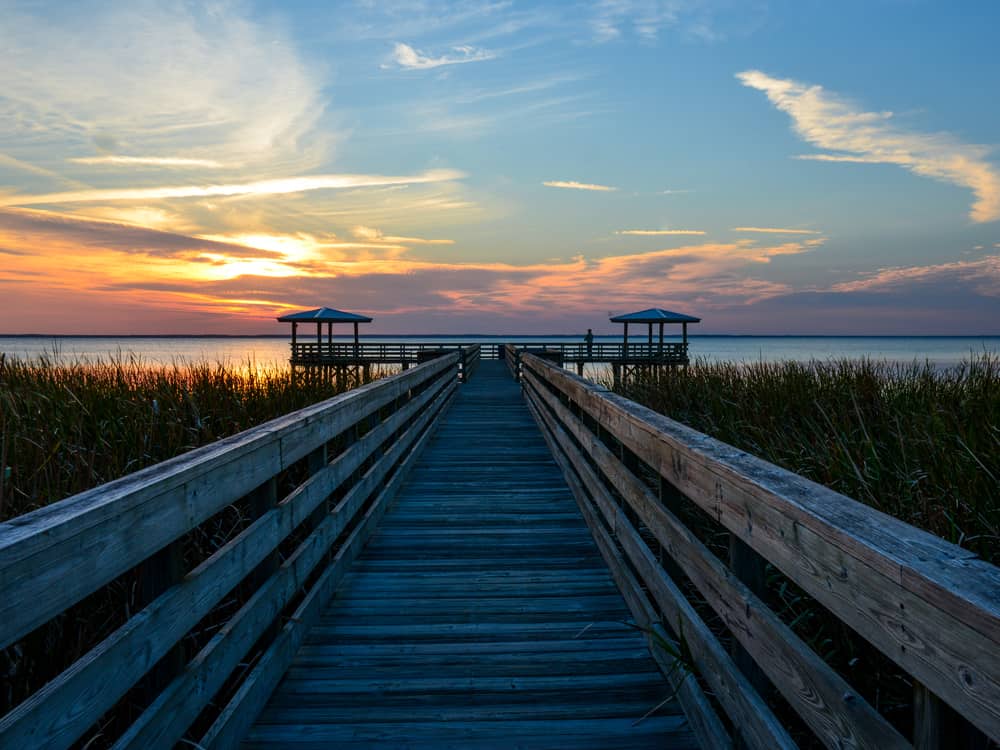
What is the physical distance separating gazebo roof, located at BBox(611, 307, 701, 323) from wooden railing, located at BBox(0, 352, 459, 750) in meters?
29.5

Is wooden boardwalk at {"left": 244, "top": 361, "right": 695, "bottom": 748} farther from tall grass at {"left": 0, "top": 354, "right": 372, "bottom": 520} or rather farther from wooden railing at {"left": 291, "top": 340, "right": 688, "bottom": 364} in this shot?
wooden railing at {"left": 291, "top": 340, "right": 688, "bottom": 364}

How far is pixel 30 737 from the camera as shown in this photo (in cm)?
121

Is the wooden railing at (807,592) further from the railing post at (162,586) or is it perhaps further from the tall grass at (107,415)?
the tall grass at (107,415)

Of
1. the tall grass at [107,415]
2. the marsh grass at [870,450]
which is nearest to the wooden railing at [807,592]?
the marsh grass at [870,450]

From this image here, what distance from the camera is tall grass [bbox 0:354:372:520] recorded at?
12.4ft

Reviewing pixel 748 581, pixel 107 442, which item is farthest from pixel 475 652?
pixel 107 442

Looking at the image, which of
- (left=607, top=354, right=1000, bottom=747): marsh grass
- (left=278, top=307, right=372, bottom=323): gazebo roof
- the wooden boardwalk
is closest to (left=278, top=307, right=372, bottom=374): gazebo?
(left=278, top=307, right=372, bottom=323): gazebo roof

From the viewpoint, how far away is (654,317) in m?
31.7

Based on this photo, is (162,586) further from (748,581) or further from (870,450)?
(870,450)

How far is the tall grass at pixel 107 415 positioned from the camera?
3.78m

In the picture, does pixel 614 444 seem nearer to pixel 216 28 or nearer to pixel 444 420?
pixel 444 420

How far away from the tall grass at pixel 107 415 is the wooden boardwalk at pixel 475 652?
173 centimetres

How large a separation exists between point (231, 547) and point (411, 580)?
1.82 meters

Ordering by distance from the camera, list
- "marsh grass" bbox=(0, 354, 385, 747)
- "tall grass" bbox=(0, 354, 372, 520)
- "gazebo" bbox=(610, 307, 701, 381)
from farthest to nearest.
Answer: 1. "gazebo" bbox=(610, 307, 701, 381)
2. "tall grass" bbox=(0, 354, 372, 520)
3. "marsh grass" bbox=(0, 354, 385, 747)
